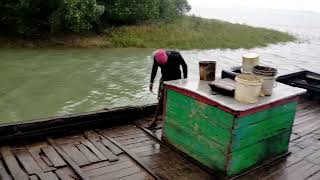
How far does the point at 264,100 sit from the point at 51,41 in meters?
18.8

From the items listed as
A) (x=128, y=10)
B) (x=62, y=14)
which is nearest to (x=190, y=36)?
(x=128, y=10)

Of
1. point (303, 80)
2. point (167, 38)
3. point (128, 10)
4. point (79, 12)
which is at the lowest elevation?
point (167, 38)

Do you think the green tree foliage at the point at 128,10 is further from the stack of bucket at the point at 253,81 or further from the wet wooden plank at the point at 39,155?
the stack of bucket at the point at 253,81

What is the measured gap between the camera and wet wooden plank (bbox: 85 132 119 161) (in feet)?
16.5

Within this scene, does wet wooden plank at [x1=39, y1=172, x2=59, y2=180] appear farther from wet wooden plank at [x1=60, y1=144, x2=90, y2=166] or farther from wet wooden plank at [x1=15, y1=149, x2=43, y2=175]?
wet wooden plank at [x1=60, y1=144, x2=90, y2=166]

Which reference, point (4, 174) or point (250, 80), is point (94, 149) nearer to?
point (4, 174)

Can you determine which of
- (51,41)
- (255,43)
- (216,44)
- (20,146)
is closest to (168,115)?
(20,146)

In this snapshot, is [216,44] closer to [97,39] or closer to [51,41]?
[97,39]

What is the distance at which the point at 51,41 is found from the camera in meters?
21.1

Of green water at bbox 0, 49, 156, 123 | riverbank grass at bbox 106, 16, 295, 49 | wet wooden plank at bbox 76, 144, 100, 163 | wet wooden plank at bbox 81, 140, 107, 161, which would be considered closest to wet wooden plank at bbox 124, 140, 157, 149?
wet wooden plank at bbox 81, 140, 107, 161

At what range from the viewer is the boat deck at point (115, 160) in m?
4.60

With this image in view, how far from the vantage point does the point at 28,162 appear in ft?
15.6

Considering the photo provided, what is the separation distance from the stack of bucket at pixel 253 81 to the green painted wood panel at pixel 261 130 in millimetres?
377

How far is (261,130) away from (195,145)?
97 cm
